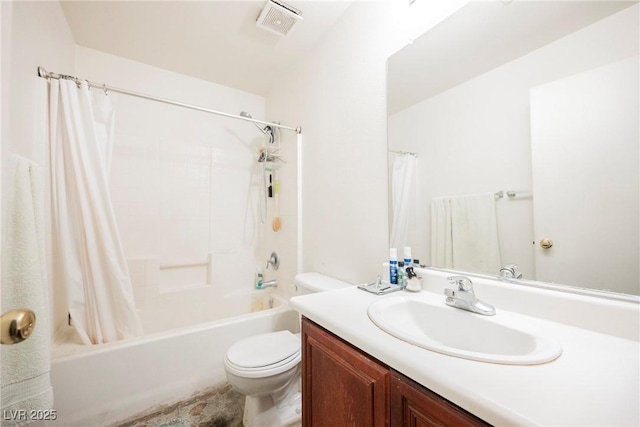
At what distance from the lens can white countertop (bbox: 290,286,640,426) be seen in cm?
38

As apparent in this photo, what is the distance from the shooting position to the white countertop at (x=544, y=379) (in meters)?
0.38

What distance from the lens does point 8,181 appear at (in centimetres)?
Result: 79

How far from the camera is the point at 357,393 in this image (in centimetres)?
67

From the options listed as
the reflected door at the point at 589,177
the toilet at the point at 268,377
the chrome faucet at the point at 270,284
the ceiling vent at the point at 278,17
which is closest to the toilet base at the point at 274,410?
the toilet at the point at 268,377

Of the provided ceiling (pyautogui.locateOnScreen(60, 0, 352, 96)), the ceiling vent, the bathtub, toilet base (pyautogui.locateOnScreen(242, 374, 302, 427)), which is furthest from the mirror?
the bathtub

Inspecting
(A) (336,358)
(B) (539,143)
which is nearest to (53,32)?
(A) (336,358)

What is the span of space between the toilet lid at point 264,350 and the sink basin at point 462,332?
64cm

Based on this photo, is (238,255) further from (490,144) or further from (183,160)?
(490,144)

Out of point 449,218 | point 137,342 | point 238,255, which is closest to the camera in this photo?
point 449,218

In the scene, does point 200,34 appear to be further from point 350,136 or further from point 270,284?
point 270,284

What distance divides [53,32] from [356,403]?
7.66 feet

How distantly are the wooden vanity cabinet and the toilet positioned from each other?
29 centimetres

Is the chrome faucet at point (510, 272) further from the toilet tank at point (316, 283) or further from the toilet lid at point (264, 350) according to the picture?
the toilet lid at point (264, 350)

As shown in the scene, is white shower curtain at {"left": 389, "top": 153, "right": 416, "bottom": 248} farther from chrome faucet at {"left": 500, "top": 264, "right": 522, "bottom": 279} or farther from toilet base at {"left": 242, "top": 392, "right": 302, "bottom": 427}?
toilet base at {"left": 242, "top": 392, "right": 302, "bottom": 427}
